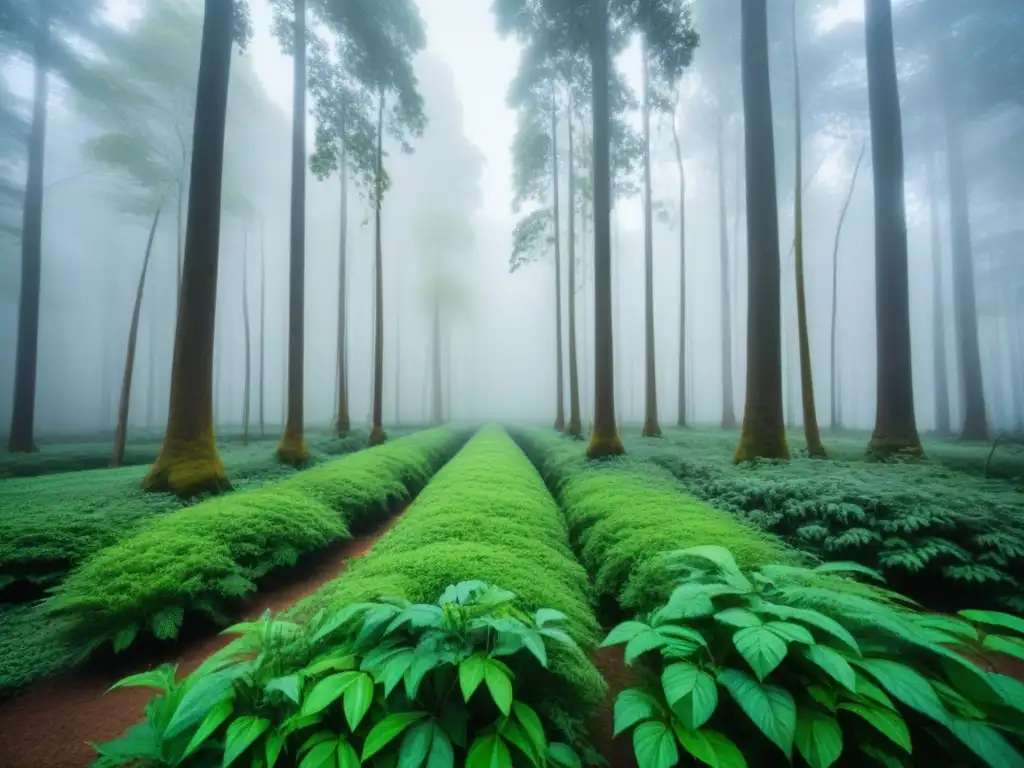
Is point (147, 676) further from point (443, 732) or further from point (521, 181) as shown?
point (521, 181)

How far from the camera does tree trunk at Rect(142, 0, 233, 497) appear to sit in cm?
612

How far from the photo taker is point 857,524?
387 centimetres

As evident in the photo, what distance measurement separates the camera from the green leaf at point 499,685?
1.25 metres

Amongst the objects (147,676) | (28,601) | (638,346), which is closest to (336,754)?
(147,676)

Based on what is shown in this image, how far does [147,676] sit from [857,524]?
531cm

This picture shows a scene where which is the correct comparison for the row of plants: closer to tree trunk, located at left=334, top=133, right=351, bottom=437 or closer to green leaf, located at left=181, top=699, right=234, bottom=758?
green leaf, located at left=181, top=699, right=234, bottom=758

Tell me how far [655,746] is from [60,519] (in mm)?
5886

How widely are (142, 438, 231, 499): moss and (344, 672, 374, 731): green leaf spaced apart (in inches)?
244

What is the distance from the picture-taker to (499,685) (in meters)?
1.31

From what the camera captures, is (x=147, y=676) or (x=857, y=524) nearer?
(x=147, y=676)

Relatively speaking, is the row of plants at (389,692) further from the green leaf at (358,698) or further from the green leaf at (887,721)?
the green leaf at (887,721)

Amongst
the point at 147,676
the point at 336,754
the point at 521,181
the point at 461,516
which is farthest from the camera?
the point at 521,181

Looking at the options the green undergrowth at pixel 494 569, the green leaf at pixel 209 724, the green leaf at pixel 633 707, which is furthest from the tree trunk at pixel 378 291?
the green leaf at pixel 633 707

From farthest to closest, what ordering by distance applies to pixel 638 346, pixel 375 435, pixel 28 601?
pixel 638 346, pixel 375 435, pixel 28 601
